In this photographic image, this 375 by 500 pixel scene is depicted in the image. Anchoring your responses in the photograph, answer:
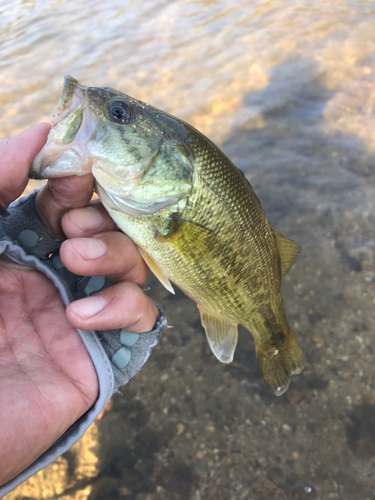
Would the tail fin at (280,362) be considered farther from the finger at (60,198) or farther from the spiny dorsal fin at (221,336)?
the finger at (60,198)

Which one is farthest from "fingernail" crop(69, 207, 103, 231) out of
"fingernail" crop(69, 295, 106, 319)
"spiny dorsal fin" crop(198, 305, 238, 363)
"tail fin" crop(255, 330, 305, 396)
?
"tail fin" crop(255, 330, 305, 396)

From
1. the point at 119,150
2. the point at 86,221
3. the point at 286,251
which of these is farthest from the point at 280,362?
the point at 119,150

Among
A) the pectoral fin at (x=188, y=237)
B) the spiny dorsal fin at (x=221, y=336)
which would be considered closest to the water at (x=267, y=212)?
the spiny dorsal fin at (x=221, y=336)

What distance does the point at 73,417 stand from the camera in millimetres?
1747

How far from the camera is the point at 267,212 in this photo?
4.25 m

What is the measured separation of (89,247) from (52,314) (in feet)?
1.60

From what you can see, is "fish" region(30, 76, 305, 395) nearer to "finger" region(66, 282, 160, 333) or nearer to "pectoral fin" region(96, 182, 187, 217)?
"pectoral fin" region(96, 182, 187, 217)

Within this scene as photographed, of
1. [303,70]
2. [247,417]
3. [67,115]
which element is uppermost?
[67,115]

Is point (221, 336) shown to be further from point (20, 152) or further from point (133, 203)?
point (20, 152)

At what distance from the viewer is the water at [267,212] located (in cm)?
263

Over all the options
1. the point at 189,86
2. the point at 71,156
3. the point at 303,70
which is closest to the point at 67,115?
the point at 71,156

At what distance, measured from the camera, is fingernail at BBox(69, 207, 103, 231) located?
1822mm

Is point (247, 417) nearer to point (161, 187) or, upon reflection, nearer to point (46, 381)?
point (46, 381)

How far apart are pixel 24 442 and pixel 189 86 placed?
19.5 feet
